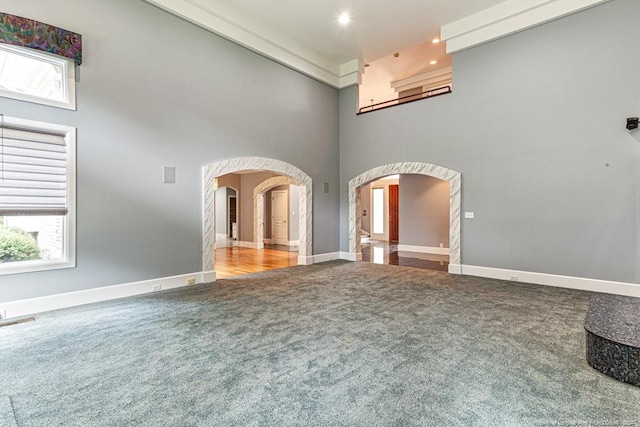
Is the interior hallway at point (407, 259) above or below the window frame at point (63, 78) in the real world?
below

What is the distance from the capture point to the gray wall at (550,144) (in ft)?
16.3

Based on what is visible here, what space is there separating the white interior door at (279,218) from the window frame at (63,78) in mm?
8507

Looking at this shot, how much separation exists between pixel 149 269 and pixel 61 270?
112cm

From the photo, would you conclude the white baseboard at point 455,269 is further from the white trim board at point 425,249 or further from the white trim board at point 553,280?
the white trim board at point 425,249

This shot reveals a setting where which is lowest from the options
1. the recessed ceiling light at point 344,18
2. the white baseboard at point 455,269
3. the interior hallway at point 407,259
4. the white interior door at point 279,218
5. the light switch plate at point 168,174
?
the interior hallway at point 407,259

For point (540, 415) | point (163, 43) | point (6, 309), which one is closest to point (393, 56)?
point (163, 43)

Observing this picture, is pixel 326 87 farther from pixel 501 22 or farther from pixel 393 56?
pixel 501 22

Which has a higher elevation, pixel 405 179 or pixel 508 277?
pixel 405 179

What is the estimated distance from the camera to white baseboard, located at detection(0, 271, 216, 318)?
12.8ft

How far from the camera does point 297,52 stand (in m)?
7.27

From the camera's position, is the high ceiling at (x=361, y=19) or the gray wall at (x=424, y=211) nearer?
the high ceiling at (x=361, y=19)

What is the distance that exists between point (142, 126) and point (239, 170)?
6.15 ft

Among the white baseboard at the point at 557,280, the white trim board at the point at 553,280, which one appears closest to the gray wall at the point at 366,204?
the white trim board at the point at 553,280

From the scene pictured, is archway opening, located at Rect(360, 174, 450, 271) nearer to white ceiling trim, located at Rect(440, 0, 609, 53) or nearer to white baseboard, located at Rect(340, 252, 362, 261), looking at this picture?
white baseboard, located at Rect(340, 252, 362, 261)
